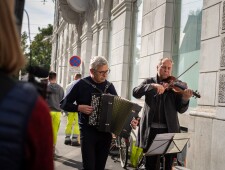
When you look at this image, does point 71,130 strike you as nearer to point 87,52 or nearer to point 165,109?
point 165,109

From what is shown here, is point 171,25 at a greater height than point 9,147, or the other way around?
point 171,25

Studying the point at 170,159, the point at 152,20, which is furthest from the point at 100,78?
the point at 152,20

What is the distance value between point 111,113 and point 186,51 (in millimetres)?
3754

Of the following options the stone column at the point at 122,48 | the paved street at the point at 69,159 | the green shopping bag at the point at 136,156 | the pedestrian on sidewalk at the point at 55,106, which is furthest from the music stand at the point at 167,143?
the stone column at the point at 122,48

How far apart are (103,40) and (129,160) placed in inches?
305

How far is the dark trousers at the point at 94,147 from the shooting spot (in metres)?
4.53

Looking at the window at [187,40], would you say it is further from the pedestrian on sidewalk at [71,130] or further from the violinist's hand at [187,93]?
the pedestrian on sidewalk at [71,130]

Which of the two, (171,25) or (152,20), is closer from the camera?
(171,25)

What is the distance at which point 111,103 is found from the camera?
4723mm

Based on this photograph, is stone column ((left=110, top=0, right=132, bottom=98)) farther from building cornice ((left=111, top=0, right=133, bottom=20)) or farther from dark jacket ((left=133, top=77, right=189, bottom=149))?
dark jacket ((left=133, top=77, right=189, bottom=149))

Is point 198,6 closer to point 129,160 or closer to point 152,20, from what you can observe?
point 152,20

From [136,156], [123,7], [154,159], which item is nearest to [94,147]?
[154,159]

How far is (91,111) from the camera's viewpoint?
182 inches

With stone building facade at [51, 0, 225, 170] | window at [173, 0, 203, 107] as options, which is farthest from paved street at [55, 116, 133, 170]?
window at [173, 0, 203, 107]
